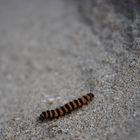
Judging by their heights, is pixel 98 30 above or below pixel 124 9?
below

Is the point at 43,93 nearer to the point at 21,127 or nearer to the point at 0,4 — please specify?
the point at 21,127

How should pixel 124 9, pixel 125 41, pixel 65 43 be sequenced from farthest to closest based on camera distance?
pixel 65 43
pixel 124 9
pixel 125 41

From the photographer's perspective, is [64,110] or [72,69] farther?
[72,69]

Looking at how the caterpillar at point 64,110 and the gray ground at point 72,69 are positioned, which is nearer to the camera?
the gray ground at point 72,69

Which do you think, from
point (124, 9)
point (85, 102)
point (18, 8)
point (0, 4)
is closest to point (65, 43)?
point (124, 9)

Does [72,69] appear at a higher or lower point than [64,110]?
higher

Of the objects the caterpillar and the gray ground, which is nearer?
the gray ground

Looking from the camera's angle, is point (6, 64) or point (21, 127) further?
point (6, 64)

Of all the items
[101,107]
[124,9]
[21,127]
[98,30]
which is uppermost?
[124,9]
